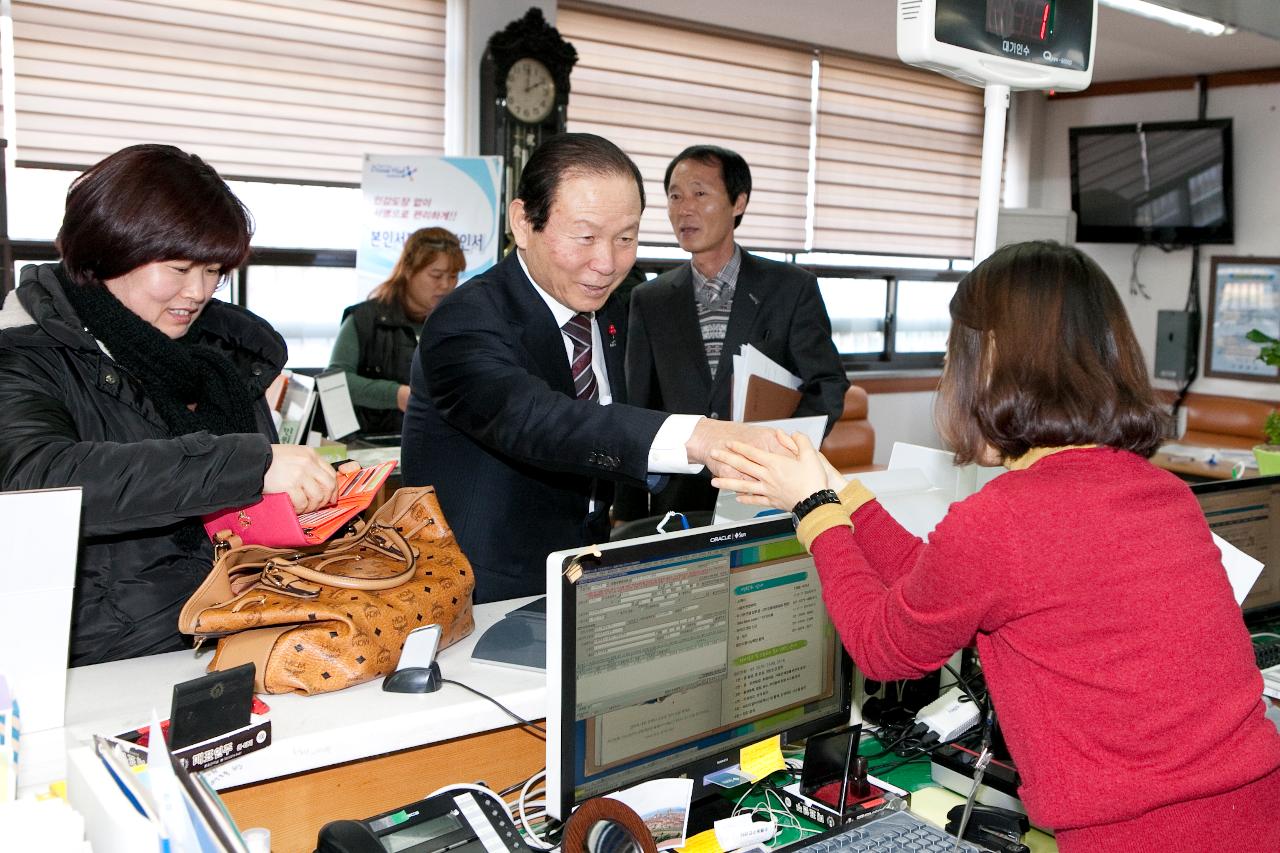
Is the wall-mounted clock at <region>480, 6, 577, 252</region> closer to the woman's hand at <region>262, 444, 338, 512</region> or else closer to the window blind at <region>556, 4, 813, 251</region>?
the window blind at <region>556, 4, 813, 251</region>

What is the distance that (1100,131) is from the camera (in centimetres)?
754

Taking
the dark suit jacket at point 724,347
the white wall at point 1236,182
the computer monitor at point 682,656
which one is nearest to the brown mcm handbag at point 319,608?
the computer monitor at point 682,656

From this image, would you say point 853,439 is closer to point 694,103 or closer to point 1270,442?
point 694,103

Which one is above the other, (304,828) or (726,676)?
(726,676)

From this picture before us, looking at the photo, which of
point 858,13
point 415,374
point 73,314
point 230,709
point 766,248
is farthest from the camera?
point 766,248

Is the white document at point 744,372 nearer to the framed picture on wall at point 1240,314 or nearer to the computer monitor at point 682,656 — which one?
the computer monitor at point 682,656

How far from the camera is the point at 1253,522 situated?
247 centimetres

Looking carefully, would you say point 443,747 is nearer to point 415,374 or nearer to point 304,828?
point 304,828

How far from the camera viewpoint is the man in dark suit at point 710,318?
11.2 ft

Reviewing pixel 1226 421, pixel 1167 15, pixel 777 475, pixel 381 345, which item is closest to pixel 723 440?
pixel 777 475

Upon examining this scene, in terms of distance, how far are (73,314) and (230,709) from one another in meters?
0.73

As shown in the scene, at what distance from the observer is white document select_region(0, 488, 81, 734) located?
123cm

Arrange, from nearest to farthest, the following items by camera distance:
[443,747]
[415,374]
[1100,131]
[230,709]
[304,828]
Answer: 1. [230,709]
2. [304,828]
3. [443,747]
4. [415,374]
5. [1100,131]

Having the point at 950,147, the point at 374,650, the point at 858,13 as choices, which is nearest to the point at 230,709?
the point at 374,650
